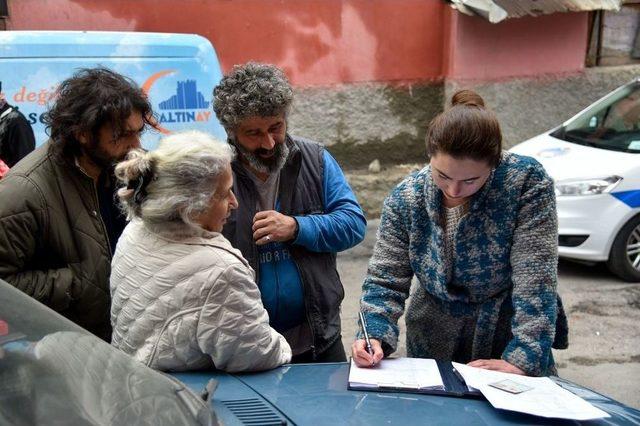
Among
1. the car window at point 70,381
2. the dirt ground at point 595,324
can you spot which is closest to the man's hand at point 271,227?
the car window at point 70,381

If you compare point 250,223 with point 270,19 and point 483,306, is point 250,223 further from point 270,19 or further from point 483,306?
point 270,19

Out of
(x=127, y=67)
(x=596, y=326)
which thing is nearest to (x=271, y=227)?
(x=127, y=67)

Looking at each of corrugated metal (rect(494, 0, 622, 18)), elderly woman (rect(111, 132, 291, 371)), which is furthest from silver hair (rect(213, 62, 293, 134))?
corrugated metal (rect(494, 0, 622, 18))

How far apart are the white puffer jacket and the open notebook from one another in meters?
0.28

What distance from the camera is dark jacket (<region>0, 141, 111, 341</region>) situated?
2.22m

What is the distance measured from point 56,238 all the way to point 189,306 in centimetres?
64

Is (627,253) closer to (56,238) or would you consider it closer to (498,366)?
(498,366)

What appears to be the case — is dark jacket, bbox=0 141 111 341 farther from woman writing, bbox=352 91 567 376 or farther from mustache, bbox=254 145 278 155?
woman writing, bbox=352 91 567 376

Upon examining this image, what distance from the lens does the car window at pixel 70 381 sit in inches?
57.4

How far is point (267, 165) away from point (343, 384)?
869 millimetres

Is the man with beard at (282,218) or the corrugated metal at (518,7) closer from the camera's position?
the man with beard at (282,218)

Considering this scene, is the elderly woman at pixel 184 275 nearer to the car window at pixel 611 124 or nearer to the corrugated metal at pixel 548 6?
the car window at pixel 611 124

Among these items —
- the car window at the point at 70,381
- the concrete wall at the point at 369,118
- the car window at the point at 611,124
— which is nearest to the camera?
the car window at the point at 70,381

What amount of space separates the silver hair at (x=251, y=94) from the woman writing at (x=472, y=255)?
1.69 feet
